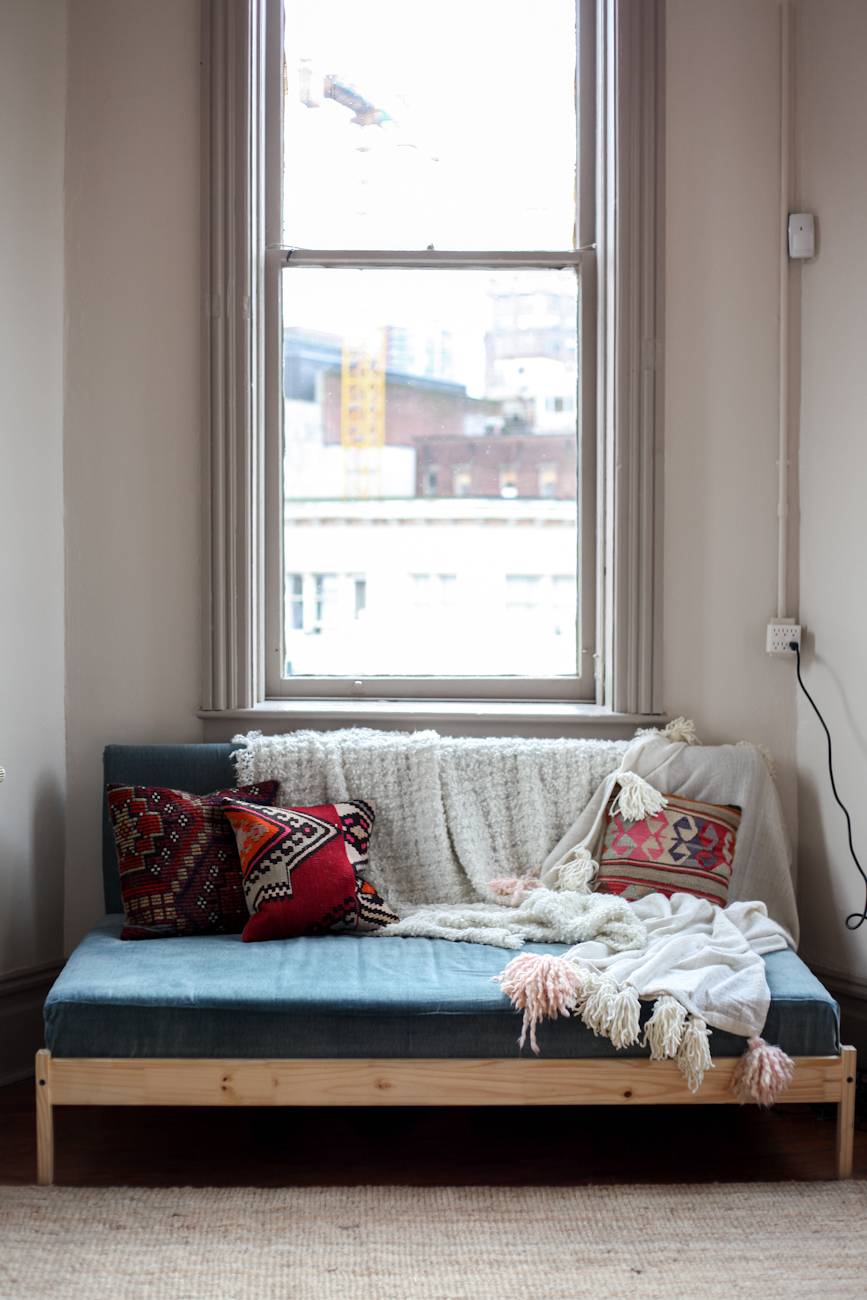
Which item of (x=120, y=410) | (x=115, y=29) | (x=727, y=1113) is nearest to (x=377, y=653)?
(x=120, y=410)

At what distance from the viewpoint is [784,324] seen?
10.4 ft

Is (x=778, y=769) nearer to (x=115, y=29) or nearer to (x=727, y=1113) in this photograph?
(x=727, y=1113)

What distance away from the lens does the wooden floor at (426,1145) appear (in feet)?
8.02

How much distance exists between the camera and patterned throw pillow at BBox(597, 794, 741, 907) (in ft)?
9.51

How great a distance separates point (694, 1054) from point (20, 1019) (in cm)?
180

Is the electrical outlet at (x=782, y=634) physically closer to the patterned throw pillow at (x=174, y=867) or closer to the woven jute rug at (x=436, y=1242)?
the woven jute rug at (x=436, y=1242)

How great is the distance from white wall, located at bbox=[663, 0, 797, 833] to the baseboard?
74.8 inches

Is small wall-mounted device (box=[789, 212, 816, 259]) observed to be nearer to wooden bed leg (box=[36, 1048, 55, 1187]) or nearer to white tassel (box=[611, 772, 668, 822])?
white tassel (box=[611, 772, 668, 822])

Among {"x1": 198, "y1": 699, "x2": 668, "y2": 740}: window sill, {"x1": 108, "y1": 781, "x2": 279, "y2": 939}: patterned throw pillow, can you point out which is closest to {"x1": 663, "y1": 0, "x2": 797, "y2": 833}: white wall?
{"x1": 198, "y1": 699, "x2": 668, "y2": 740}: window sill

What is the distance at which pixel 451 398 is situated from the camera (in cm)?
339

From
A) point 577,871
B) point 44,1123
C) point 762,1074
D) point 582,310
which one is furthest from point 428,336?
point 44,1123

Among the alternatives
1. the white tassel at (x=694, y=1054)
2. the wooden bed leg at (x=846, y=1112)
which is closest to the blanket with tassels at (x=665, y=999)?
the white tassel at (x=694, y=1054)

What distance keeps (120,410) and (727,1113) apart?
244 cm

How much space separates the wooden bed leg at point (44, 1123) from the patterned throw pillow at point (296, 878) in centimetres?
54
